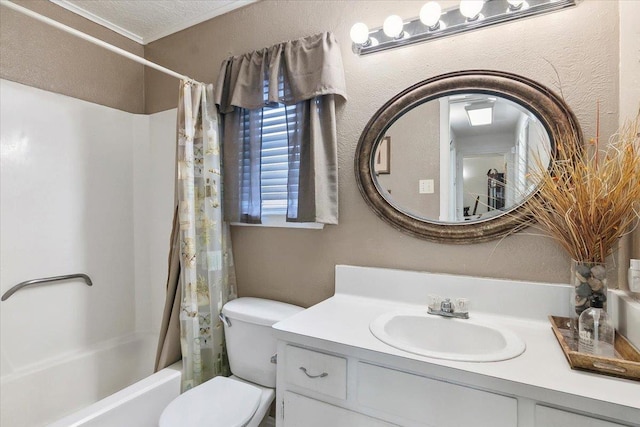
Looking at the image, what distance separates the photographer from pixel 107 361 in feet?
6.72

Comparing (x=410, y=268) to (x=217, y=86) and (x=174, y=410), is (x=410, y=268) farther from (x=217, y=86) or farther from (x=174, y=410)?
(x=217, y=86)

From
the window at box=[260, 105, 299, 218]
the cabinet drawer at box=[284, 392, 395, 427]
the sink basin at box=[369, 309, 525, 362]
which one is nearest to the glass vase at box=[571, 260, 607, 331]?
the sink basin at box=[369, 309, 525, 362]

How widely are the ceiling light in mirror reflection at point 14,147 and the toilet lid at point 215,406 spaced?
4.98 ft

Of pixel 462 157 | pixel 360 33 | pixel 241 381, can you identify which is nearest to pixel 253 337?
pixel 241 381

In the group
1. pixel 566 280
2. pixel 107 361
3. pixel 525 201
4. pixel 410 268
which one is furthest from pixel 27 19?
pixel 566 280

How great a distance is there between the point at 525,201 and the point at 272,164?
1180 millimetres

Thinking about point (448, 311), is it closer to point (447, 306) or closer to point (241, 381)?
point (447, 306)

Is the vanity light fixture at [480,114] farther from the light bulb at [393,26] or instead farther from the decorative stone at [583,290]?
the decorative stone at [583,290]

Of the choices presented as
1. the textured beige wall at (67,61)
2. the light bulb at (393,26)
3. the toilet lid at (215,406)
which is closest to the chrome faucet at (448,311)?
the toilet lid at (215,406)

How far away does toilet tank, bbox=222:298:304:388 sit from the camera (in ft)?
5.10

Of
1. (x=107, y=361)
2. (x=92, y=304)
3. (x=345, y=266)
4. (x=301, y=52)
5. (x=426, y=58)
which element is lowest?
(x=107, y=361)

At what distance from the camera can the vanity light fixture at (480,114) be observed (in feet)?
4.34

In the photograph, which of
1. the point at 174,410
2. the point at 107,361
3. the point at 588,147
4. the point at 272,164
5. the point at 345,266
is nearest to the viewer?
the point at 588,147

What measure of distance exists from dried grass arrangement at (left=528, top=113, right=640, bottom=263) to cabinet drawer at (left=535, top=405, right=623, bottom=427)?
1.55ft
